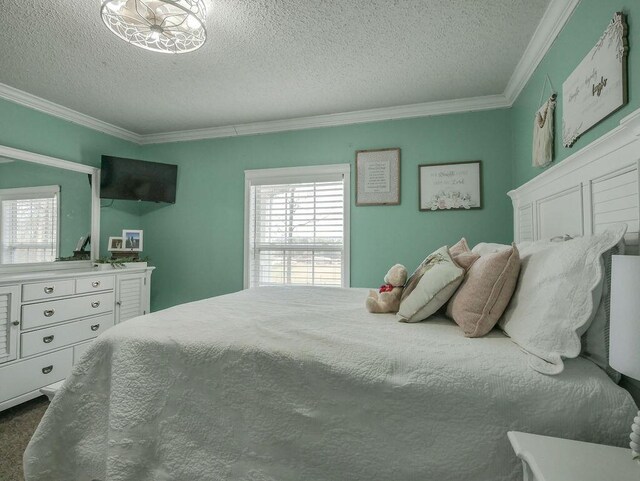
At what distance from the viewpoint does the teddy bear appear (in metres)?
1.76

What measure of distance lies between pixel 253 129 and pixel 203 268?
1.70 metres

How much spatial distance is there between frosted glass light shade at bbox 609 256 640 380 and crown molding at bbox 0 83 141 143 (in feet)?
13.3

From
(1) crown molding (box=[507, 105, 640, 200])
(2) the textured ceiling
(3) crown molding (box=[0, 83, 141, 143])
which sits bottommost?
(1) crown molding (box=[507, 105, 640, 200])

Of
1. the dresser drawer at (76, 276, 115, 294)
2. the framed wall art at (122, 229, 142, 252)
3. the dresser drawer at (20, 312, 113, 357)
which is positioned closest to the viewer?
the dresser drawer at (20, 312, 113, 357)

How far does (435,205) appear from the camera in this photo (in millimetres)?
3104

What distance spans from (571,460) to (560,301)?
48cm

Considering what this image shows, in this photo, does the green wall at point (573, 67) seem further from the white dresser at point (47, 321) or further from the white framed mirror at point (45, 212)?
the white framed mirror at point (45, 212)

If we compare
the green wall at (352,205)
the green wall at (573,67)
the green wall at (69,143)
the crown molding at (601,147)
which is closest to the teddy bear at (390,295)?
the crown molding at (601,147)

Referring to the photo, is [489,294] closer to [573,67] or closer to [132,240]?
[573,67]

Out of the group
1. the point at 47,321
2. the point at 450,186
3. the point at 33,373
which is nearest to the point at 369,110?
the point at 450,186

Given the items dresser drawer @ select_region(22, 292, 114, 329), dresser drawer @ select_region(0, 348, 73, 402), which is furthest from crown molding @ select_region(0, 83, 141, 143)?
dresser drawer @ select_region(0, 348, 73, 402)

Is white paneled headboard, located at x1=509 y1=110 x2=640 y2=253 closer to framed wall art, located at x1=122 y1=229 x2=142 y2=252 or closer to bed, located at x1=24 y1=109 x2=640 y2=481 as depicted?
bed, located at x1=24 y1=109 x2=640 y2=481

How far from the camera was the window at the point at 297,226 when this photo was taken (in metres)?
3.39

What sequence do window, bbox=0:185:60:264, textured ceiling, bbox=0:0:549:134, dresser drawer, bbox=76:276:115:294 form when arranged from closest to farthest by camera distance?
textured ceiling, bbox=0:0:549:134, window, bbox=0:185:60:264, dresser drawer, bbox=76:276:115:294
